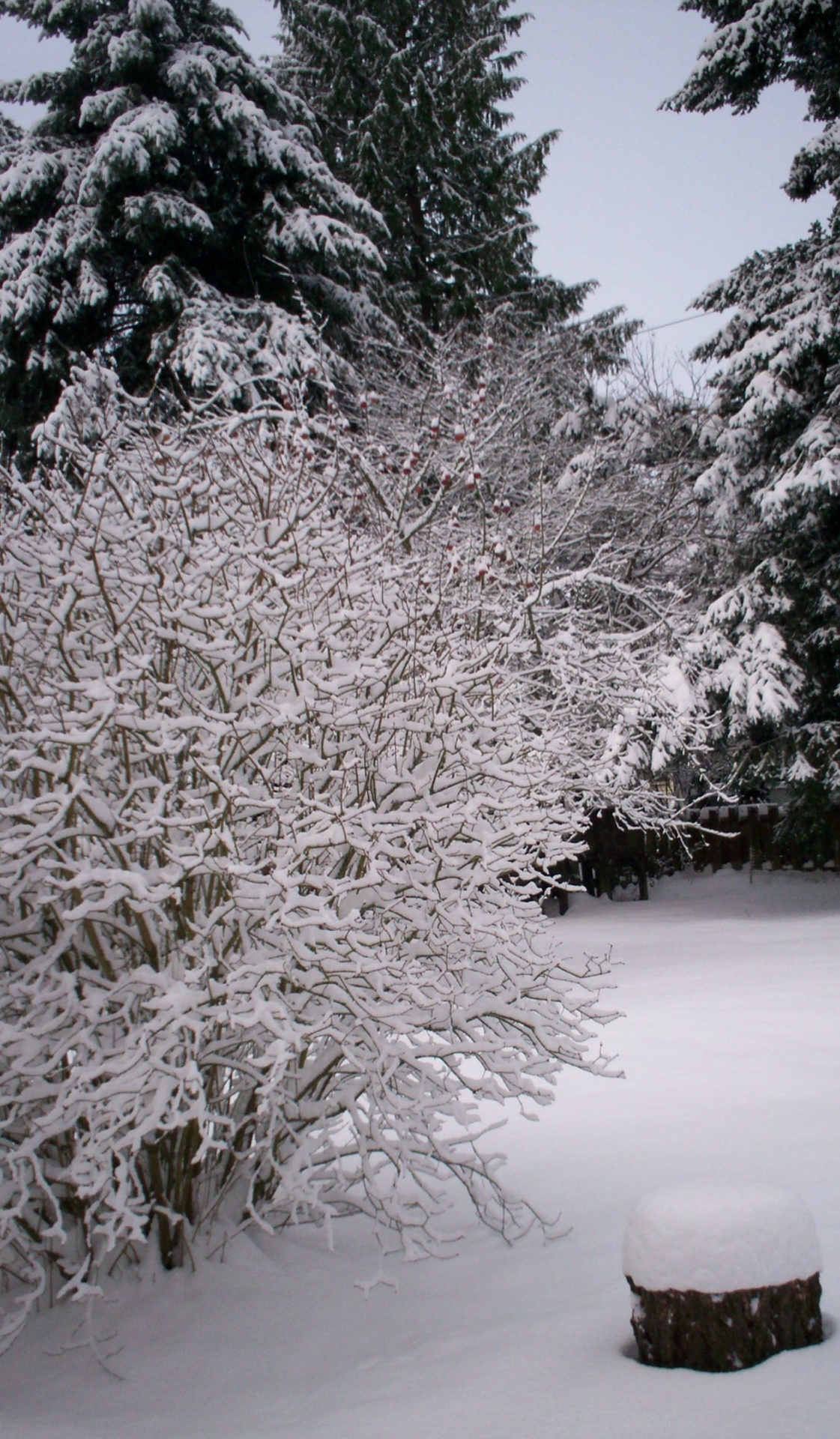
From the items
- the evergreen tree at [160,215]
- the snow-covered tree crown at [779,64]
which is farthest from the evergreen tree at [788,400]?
the evergreen tree at [160,215]

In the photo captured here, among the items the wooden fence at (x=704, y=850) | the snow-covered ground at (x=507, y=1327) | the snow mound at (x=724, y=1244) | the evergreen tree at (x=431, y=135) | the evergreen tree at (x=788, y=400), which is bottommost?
the snow-covered ground at (x=507, y=1327)

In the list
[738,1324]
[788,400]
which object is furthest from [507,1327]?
[788,400]

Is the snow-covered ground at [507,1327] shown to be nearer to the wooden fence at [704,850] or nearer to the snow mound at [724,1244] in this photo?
the snow mound at [724,1244]

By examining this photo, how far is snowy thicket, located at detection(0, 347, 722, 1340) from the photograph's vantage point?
3.17 metres

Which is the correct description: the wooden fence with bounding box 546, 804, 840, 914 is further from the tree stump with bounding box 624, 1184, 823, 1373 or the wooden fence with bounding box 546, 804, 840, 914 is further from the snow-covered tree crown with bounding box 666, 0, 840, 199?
the tree stump with bounding box 624, 1184, 823, 1373

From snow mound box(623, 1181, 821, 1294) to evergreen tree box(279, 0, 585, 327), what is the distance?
15274mm

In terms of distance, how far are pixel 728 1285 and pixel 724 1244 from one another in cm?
10

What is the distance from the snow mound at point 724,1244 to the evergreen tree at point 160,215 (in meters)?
9.39

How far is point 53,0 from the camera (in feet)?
40.9

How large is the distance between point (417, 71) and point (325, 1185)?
56.6 ft

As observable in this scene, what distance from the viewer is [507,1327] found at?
3355mm

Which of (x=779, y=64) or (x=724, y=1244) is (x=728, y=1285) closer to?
(x=724, y=1244)

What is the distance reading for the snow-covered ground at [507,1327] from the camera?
2713 millimetres

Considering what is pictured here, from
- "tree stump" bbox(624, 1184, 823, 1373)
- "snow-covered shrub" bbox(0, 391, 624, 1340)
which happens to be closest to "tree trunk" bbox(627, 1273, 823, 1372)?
"tree stump" bbox(624, 1184, 823, 1373)
